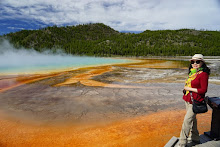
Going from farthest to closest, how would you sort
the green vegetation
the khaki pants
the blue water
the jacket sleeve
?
the green vegetation < the blue water < the khaki pants < the jacket sleeve

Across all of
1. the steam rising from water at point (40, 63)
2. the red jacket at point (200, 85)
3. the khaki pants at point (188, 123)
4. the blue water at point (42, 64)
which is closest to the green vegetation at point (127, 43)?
the steam rising from water at point (40, 63)

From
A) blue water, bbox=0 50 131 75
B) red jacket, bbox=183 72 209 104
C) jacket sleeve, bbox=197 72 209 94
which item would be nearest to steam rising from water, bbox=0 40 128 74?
blue water, bbox=0 50 131 75

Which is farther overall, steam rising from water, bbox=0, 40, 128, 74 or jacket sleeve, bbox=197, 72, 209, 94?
steam rising from water, bbox=0, 40, 128, 74

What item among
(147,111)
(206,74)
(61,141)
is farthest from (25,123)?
(206,74)

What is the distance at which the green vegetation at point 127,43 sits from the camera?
101 meters

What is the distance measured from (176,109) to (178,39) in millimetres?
144964

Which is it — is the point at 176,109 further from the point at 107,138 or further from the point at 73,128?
the point at 73,128

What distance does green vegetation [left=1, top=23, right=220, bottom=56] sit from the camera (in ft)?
331

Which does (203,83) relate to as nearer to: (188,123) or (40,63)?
(188,123)

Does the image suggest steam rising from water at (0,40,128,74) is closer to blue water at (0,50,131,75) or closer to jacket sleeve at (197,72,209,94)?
blue water at (0,50,131,75)

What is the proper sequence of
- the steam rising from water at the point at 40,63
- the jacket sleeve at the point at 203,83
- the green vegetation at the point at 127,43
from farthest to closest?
the green vegetation at the point at 127,43 → the steam rising from water at the point at 40,63 → the jacket sleeve at the point at 203,83

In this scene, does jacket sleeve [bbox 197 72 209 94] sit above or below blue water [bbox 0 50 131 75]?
above

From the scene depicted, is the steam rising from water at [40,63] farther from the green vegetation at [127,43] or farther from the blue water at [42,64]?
the green vegetation at [127,43]

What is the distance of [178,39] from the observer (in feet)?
449
